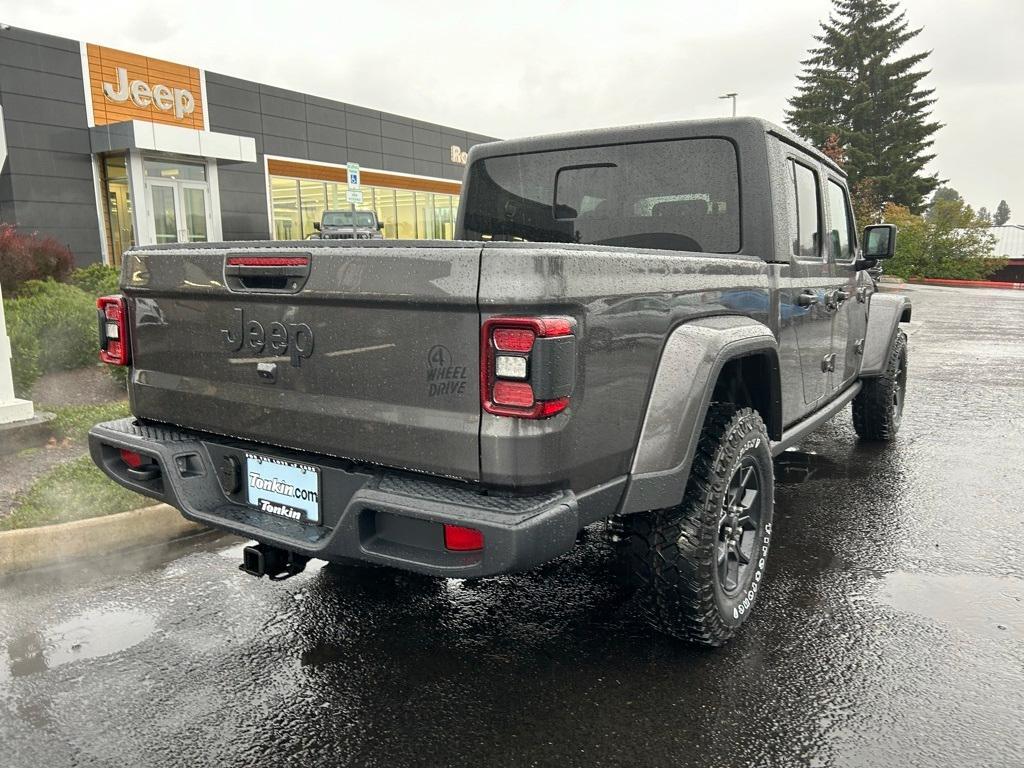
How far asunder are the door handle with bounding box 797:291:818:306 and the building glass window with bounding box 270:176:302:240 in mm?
27324

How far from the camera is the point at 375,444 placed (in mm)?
2479

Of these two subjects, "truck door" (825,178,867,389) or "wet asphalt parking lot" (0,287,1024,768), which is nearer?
"wet asphalt parking lot" (0,287,1024,768)

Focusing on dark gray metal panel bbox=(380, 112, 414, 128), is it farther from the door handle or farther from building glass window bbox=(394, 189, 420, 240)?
the door handle

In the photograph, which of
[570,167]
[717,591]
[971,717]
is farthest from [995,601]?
[570,167]

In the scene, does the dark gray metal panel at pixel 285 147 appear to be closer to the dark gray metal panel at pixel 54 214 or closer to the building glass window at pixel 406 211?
the building glass window at pixel 406 211

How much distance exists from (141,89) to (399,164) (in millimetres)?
13056

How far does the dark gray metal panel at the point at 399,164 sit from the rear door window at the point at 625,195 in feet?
104

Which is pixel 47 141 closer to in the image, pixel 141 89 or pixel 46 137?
pixel 46 137

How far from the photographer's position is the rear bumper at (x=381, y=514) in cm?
222

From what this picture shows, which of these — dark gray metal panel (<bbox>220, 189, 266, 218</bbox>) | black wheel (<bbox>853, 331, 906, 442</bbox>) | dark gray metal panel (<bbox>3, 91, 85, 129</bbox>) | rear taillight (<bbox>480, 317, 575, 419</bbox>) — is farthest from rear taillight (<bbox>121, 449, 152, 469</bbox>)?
dark gray metal panel (<bbox>220, 189, 266, 218</bbox>)

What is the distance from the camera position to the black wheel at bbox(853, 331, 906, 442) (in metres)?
6.16

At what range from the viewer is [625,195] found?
384 cm

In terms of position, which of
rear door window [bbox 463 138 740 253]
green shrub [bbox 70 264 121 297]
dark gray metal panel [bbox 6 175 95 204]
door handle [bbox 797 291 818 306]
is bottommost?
door handle [bbox 797 291 818 306]

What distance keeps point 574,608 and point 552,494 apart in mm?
1319
